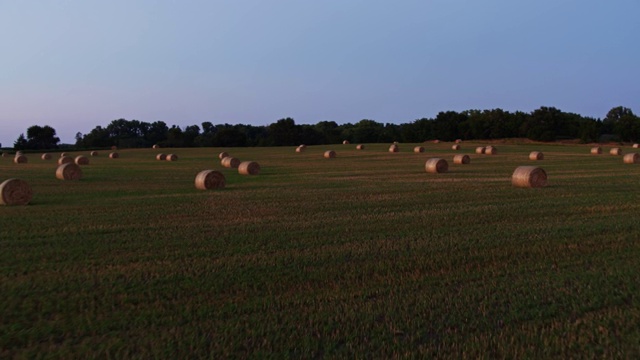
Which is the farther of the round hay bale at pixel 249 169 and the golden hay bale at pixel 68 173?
the round hay bale at pixel 249 169

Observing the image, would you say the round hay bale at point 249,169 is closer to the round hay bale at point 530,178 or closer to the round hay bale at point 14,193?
the round hay bale at point 14,193

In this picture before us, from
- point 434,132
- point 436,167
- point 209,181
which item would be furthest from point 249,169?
point 434,132

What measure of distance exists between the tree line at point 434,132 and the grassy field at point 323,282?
237 feet

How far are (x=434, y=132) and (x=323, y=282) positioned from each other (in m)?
88.3

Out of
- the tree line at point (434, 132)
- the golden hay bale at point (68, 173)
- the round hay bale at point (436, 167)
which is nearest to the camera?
the golden hay bale at point (68, 173)

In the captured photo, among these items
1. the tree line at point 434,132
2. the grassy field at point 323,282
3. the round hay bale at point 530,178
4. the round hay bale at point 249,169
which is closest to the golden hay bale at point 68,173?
the round hay bale at point 249,169

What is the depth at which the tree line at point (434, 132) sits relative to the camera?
253 feet

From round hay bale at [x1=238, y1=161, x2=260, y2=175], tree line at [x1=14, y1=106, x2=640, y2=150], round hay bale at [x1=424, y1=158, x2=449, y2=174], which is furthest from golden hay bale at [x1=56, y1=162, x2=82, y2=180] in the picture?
tree line at [x1=14, y1=106, x2=640, y2=150]

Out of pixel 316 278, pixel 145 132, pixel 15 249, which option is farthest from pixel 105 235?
pixel 145 132

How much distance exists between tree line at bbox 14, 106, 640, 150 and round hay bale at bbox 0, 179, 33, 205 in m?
70.7

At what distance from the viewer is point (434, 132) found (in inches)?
3617

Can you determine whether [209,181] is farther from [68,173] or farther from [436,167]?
[436,167]

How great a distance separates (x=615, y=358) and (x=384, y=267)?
3.27 metres

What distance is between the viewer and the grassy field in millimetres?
4871
